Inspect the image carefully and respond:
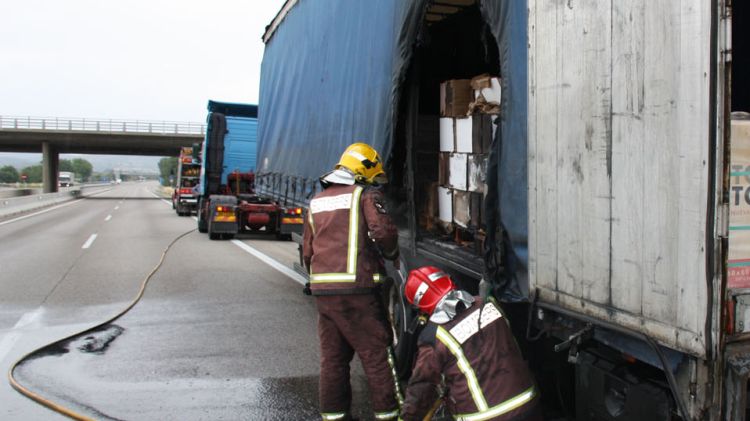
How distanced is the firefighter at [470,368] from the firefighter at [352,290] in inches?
33.8

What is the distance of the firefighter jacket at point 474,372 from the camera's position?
2.97 m

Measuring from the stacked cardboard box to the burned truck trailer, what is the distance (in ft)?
0.05

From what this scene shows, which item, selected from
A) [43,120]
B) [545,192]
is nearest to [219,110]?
[545,192]

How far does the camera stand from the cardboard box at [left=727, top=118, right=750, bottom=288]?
95.7 inches

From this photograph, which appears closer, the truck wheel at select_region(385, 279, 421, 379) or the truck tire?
the truck wheel at select_region(385, 279, 421, 379)

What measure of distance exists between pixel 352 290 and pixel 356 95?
266 centimetres

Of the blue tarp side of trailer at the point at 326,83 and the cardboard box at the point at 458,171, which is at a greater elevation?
the blue tarp side of trailer at the point at 326,83

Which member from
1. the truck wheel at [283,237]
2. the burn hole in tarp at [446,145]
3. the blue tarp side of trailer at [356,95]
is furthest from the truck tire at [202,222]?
the burn hole in tarp at [446,145]

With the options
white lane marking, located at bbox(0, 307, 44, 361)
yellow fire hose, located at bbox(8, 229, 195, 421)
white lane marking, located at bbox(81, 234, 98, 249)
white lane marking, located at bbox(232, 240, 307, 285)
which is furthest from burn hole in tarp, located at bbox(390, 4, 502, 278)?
white lane marking, located at bbox(81, 234, 98, 249)

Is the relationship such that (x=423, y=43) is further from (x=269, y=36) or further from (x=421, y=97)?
(x=269, y=36)

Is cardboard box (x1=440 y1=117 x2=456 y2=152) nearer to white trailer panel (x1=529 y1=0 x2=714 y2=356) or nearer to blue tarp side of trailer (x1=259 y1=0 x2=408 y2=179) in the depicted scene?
blue tarp side of trailer (x1=259 y1=0 x2=408 y2=179)

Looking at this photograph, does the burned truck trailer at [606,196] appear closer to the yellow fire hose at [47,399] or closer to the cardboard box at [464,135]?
the cardboard box at [464,135]

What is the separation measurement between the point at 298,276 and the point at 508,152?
7.77 m

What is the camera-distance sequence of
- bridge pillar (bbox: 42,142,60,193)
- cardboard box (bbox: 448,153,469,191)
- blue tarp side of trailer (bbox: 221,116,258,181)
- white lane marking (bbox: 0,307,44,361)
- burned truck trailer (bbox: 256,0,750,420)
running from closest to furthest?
burned truck trailer (bbox: 256,0,750,420) < cardboard box (bbox: 448,153,469,191) < white lane marking (bbox: 0,307,44,361) < blue tarp side of trailer (bbox: 221,116,258,181) < bridge pillar (bbox: 42,142,60,193)
